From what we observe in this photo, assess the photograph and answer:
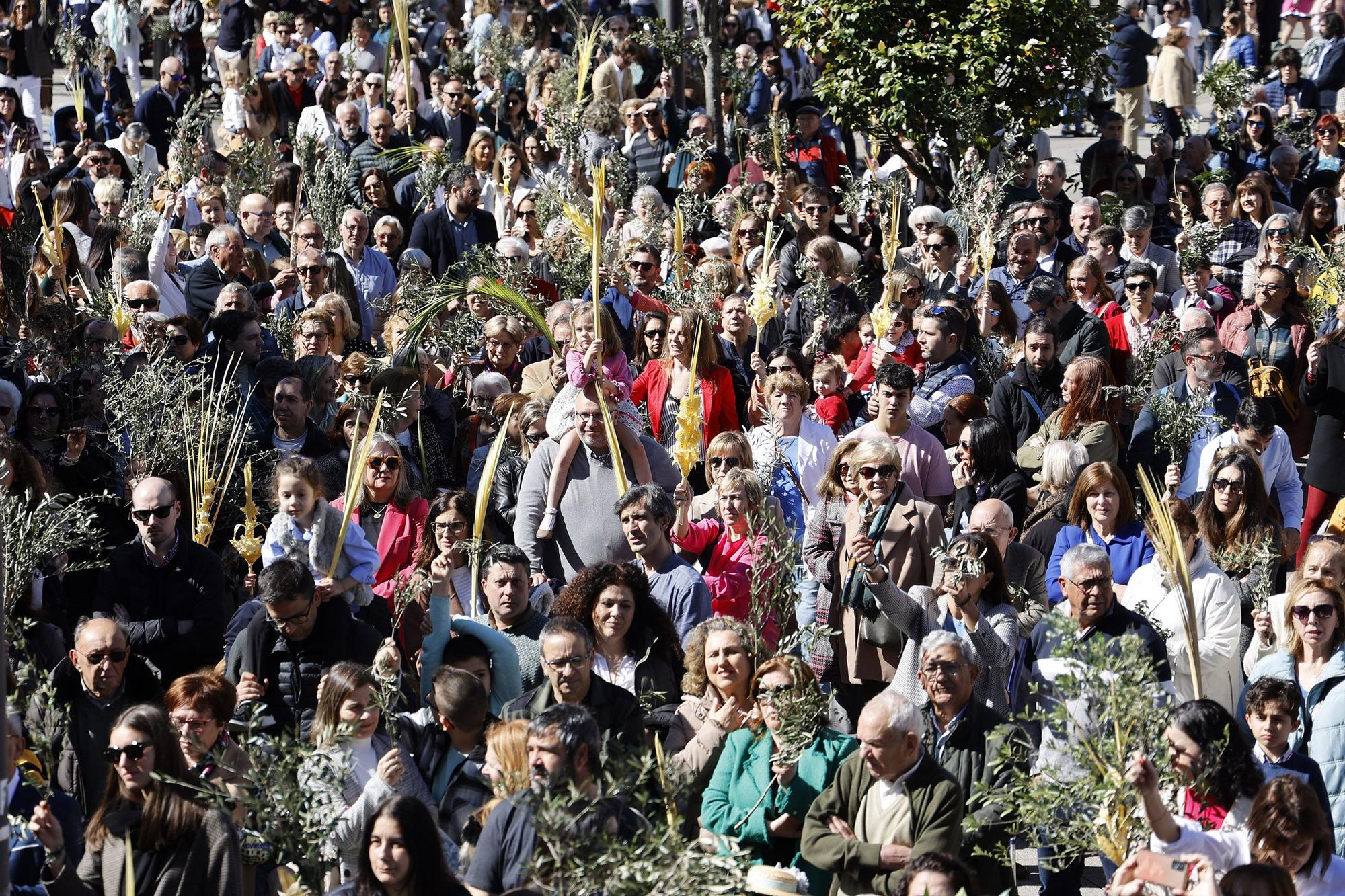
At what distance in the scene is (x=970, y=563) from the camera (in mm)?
7789

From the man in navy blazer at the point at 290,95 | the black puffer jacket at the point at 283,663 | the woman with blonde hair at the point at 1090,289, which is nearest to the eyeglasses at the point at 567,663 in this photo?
the black puffer jacket at the point at 283,663

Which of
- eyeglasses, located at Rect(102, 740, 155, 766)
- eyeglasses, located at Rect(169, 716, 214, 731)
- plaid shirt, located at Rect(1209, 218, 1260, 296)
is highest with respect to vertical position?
eyeglasses, located at Rect(102, 740, 155, 766)

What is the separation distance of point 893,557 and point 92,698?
333 cm

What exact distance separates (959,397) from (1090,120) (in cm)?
1099

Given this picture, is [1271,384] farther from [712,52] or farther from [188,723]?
[712,52]

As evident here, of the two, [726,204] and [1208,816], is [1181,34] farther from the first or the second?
[1208,816]

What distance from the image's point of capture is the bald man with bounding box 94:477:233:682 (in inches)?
325

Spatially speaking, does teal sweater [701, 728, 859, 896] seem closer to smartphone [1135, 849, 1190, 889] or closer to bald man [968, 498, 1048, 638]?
smartphone [1135, 849, 1190, 889]

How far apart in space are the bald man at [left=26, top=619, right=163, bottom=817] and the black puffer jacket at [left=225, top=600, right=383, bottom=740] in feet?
1.29

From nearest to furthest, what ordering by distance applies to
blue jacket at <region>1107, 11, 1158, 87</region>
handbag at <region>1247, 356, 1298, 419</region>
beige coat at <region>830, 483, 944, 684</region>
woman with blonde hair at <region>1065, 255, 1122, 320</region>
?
beige coat at <region>830, 483, 944, 684</region> → handbag at <region>1247, 356, 1298, 419</region> → woman with blonde hair at <region>1065, 255, 1122, 320</region> → blue jacket at <region>1107, 11, 1158, 87</region>

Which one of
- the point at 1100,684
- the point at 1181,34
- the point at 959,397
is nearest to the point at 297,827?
the point at 1100,684

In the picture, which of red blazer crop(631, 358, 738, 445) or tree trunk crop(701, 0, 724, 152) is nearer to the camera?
red blazer crop(631, 358, 738, 445)

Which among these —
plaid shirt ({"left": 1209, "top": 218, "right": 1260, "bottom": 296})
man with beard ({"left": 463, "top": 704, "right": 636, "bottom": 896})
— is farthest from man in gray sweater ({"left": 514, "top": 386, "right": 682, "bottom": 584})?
plaid shirt ({"left": 1209, "top": 218, "right": 1260, "bottom": 296})

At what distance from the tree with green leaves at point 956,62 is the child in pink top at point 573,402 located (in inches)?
201
